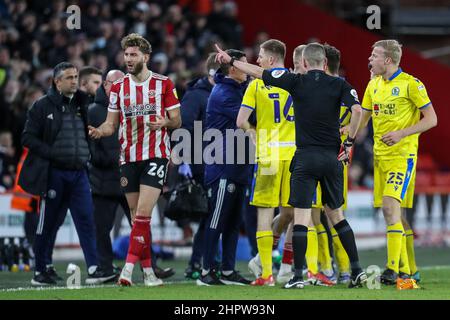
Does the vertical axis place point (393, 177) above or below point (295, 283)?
above

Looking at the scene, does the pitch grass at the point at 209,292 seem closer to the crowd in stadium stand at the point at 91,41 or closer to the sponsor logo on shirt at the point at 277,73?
the sponsor logo on shirt at the point at 277,73

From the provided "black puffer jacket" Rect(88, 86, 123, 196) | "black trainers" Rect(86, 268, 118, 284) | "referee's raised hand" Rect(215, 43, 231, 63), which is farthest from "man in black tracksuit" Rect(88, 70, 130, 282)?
"referee's raised hand" Rect(215, 43, 231, 63)

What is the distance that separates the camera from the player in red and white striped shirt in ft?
33.7

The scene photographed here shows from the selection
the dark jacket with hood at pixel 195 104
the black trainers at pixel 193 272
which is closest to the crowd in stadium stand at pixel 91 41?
the dark jacket with hood at pixel 195 104

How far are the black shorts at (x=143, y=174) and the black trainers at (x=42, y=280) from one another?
1.50 meters

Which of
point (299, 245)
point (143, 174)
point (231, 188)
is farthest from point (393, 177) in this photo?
point (143, 174)

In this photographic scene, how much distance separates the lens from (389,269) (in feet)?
35.0

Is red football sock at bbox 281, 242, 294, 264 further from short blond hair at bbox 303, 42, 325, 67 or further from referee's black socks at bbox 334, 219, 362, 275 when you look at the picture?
short blond hair at bbox 303, 42, 325, 67

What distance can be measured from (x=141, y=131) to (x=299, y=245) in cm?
186

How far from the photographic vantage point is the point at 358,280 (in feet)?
33.6

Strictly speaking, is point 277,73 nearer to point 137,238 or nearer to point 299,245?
→ point 299,245

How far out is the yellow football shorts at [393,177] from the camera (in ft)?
35.0
